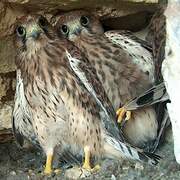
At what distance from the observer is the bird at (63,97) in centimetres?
453

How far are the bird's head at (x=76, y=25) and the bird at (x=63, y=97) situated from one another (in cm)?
14

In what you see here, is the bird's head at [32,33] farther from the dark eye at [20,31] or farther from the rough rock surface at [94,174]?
the rough rock surface at [94,174]

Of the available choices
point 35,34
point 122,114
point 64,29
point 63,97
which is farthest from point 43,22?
point 122,114

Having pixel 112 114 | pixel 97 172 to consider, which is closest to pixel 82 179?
pixel 97 172

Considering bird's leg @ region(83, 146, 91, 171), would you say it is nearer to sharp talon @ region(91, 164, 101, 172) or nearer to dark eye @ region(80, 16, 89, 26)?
sharp talon @ region(91, 164, 101, 172)

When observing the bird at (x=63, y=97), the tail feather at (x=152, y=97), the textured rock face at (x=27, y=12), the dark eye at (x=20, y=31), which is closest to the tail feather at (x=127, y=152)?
the bird at (x=63, y=97)

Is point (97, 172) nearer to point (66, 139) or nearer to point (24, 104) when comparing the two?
point (66, 139)

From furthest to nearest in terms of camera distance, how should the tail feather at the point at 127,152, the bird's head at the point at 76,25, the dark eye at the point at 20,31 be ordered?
the bird's head at the point at 76,25
the dark eye at the point at 20,31
the tail feather at the point at 127,152

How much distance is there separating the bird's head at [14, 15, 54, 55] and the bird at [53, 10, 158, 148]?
206mm

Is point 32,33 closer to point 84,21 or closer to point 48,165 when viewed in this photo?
point 84,21

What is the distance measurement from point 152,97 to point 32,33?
2.77 feet

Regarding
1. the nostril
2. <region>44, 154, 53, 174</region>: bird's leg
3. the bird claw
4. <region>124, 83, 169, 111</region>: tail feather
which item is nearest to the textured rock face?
the nostril

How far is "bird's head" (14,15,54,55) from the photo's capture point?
4.50 metres

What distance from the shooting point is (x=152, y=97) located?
179 inches
